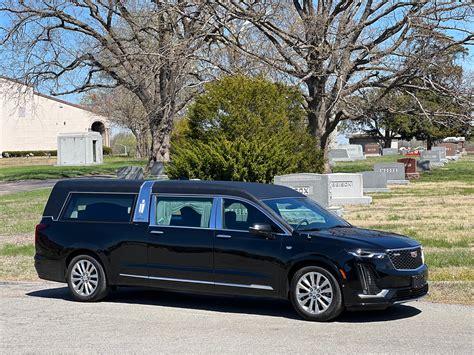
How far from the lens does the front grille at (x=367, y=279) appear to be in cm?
890

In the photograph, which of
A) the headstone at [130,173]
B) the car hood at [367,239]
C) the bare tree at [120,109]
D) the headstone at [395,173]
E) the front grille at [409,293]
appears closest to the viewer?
the front grille at [409,293]

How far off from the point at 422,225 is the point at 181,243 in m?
10.1

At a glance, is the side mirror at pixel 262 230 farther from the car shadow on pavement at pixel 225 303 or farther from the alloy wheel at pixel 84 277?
the alloy wheel at pixel 84 277

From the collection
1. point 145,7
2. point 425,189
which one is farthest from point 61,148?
point 425,189

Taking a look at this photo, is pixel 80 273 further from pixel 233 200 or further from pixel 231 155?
pixel 231 155

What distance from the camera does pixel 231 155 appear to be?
70.3 feet

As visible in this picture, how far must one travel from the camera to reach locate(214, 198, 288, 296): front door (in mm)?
9438

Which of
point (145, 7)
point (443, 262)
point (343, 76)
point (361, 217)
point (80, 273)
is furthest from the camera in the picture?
point (145, 7)

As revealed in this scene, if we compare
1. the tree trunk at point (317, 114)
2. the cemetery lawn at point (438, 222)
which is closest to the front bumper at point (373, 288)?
the cemetery lawn at point (438, 222)

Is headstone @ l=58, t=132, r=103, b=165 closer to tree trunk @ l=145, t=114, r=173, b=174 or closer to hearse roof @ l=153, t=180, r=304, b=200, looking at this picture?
tree trunk @ l=145, t=114, r=173, b=174

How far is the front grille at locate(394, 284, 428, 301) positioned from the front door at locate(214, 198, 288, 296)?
4.55 ft

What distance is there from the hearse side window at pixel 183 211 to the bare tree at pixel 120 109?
5793cm

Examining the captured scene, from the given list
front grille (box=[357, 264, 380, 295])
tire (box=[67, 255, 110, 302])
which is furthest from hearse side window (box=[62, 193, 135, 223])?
front grille (box=[357, 264, 380, 295])

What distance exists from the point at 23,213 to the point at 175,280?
53.3 ft
